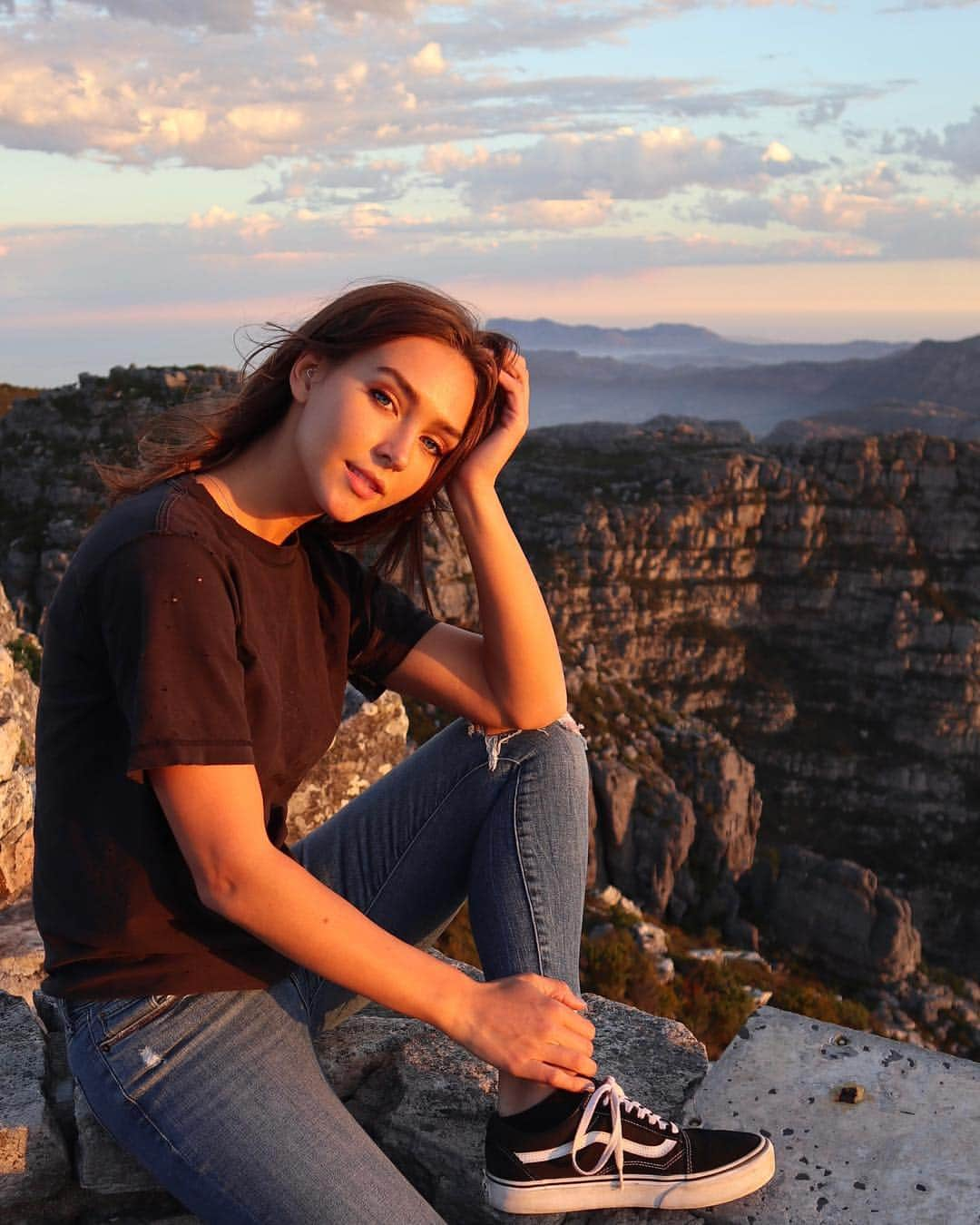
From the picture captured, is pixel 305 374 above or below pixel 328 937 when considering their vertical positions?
above

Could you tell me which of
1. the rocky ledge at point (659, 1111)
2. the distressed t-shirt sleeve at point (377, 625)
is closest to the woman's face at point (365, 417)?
the distressed t-shirt sleeve at point (377, 625)

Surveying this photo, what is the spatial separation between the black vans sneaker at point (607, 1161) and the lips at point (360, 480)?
156cm

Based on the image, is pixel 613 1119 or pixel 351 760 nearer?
pixel 613 1119

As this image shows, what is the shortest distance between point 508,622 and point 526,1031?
1184mm

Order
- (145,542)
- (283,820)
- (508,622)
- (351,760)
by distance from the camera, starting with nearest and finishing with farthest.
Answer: (145,542) < (283,820) < (508,622) < (351,760)

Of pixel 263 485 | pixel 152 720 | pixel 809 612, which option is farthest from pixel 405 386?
pixel 809 612

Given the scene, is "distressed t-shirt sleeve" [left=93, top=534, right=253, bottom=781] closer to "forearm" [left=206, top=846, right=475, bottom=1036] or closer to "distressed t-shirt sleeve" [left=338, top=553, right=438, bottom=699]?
"forearm" [left=206, top=846, right=475, bottom=1036]

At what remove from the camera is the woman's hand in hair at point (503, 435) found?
3.24 m

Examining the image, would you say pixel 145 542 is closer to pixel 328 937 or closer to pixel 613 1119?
pixel 328 937

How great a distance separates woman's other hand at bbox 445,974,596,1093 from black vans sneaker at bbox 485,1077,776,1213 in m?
0.11

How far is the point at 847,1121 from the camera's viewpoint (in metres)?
3.29

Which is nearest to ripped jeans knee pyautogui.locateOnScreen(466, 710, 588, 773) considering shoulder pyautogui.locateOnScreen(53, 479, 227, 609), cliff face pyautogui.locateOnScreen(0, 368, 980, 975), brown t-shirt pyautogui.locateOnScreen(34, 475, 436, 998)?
brown t-shirt pyautogui.locateOnScreen(34, 475, 436, 998)

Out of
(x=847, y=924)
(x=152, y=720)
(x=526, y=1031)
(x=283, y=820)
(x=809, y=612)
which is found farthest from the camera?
(x=809, y=612)

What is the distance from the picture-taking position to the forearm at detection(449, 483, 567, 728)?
330cm
